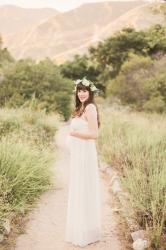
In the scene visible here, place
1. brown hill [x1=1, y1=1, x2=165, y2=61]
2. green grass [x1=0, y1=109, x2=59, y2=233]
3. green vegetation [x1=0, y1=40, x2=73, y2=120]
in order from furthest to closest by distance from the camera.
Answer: brown hill [x1=1, y1=1, x2=165, y2=61] → green vegetation [x1=0, y1=40, x2=73, y2=120] → green grass [x1=0, y1=109, x2=59, y2=233]

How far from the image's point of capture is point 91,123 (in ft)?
21.6

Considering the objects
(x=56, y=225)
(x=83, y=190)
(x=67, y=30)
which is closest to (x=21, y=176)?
(x=56, y=225)

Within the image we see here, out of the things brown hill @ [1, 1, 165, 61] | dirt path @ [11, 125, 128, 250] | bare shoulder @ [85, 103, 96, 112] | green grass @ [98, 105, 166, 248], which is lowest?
dirt path @ [11, 125, 128, 250]

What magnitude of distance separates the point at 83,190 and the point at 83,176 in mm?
186

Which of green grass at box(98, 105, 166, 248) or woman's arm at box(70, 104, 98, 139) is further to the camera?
green grass at box(98, 105, 166, 248)

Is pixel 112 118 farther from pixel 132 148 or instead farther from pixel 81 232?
pixel 81 232

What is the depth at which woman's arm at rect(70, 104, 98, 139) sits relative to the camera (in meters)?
6.55

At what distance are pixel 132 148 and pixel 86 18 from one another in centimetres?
15390

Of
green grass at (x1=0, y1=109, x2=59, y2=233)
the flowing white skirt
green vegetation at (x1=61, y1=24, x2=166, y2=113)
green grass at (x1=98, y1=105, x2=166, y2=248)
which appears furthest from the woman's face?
green vegetation at (x1=61, y1=24, x2=166, y2=113)

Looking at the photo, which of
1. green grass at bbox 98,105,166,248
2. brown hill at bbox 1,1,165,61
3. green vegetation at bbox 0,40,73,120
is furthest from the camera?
brown hill at bbox 1,1,165,61

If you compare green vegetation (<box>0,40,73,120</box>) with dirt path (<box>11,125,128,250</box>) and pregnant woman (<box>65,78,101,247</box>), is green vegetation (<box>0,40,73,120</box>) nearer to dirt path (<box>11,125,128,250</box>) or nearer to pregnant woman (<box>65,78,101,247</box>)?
dirt path (<box>11,125,128,250</box>)

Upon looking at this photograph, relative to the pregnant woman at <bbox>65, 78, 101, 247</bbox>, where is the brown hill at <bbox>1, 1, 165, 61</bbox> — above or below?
above

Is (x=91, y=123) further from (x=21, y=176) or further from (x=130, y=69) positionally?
(x=130, y=69)

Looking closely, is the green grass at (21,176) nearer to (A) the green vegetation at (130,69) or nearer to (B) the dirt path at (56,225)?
(B) the dirt path at (56,225)
